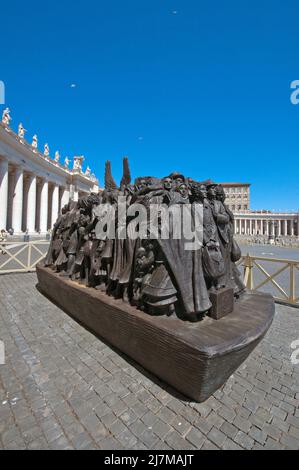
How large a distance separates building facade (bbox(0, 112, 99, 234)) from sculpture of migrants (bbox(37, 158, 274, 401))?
2753 centimetres

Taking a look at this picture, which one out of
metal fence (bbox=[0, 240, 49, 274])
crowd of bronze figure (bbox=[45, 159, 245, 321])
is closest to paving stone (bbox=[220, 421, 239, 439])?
crowd of bronze figure (bbox=[45, 159, 245, 321])

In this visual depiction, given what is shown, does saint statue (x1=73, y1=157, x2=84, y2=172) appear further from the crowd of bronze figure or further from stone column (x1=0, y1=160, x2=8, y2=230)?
the crowd of bronze figure

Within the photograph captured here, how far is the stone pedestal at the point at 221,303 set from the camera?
2.73 meters

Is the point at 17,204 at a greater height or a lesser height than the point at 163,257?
greater

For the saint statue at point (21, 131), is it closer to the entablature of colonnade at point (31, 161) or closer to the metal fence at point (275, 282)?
the entablature of colonnade at point (31, 161)

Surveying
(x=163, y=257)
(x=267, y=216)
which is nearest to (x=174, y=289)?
(x=163, y=257)

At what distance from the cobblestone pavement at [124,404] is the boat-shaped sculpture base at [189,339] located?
186 mm

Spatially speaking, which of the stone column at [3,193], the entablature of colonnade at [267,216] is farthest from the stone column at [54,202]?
the entablature of colonnade at [267,216]

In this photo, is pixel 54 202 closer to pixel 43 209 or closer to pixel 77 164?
pixel 43 209

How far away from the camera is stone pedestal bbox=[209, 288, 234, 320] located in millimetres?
2729

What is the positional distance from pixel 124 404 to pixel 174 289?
1299 millimetres

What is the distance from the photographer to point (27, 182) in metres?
38.6

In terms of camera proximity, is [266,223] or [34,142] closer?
[34,142]

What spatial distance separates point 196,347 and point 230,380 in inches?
44.5
